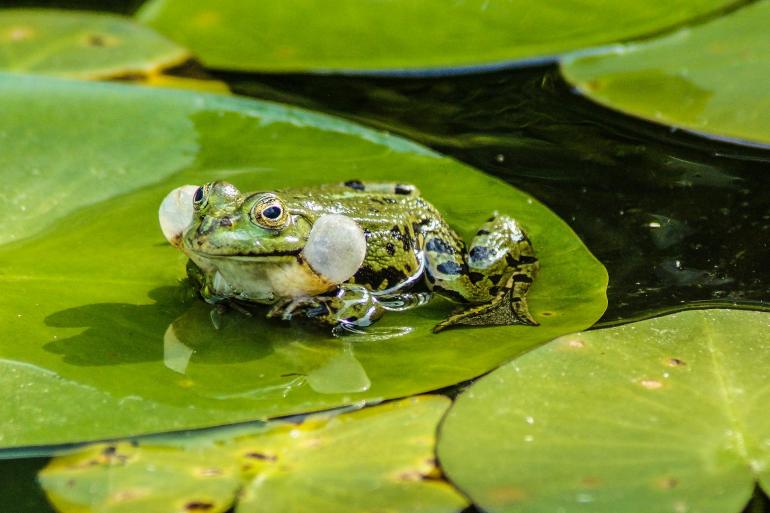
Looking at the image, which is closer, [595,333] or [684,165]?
[595,333]

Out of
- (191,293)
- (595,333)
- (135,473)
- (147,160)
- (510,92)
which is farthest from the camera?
(510,92)

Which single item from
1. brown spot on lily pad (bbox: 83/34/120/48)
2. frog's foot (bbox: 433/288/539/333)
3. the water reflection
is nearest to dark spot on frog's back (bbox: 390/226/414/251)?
frog's foot (bbox: 433/288/539/333)

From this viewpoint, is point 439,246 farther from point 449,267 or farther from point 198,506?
point 198,506

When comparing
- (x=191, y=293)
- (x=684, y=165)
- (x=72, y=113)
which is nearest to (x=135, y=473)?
(x=191, y=293)

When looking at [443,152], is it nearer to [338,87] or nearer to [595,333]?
[338,87]

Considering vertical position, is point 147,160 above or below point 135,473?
above

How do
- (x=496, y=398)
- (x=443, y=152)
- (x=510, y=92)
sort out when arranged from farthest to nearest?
(x=510, y=92) → (x=443, y=152) → (x=496, y=398)
